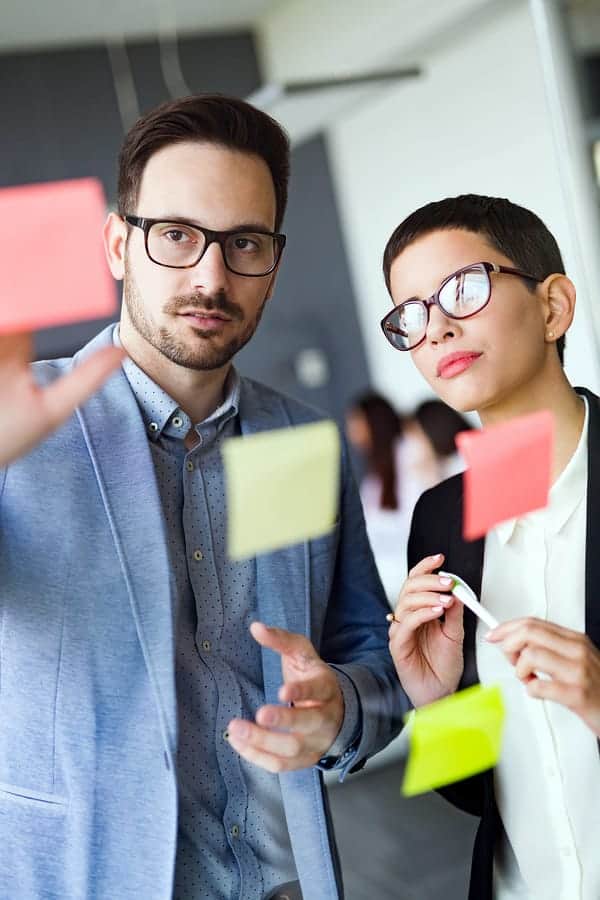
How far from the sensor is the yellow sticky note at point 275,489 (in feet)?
2.26

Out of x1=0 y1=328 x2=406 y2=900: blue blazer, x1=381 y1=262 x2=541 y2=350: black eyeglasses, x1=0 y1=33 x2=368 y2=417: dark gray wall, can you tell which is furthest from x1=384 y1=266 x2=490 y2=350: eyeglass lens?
x1=0 y1=328 x2=406 y2=900: blue blazer

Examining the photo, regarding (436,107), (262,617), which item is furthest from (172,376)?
(436,107)

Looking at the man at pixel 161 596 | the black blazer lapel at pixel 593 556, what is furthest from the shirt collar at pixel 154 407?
the black blazer lapel at pixel 593 556

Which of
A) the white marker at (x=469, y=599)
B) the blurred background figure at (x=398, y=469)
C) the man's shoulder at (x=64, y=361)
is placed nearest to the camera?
the man's shoulder at (x=64, y=361)

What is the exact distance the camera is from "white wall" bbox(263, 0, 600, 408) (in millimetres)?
900

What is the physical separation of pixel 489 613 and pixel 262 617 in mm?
187

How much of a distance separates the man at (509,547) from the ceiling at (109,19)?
33cm

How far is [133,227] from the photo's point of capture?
686 millimetres

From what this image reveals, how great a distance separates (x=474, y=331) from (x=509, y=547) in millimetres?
186

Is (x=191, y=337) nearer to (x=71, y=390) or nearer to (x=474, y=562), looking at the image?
(x=71, y=390)

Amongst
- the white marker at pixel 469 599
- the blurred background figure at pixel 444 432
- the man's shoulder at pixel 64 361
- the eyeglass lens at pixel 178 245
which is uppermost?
A: the eyeglass lens at pixel 178 245

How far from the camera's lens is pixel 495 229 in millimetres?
790

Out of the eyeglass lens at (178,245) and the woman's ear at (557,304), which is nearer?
the eyeglass lens at (178,245)

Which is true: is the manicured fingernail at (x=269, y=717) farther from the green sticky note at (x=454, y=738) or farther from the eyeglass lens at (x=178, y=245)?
the eyeglass lens at (x=178, y=245)
